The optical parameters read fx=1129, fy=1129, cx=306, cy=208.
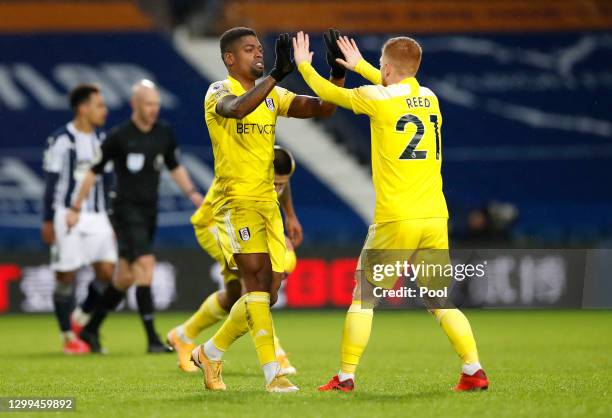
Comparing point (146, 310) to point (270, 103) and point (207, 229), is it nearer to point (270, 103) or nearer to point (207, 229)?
point (207, 229)

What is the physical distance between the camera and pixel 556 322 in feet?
45.0

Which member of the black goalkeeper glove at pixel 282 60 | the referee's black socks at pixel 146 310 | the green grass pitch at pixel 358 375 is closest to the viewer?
the green grass pitch at pixel 358 375

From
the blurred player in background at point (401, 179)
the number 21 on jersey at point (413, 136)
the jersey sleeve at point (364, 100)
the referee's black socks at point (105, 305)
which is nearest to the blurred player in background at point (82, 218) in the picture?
the referee's black socks at point (105, 305)

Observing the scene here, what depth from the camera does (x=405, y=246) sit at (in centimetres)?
605

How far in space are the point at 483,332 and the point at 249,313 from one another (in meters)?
6.32

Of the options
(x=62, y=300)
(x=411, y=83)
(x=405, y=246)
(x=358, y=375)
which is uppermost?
(x=411, y=83)

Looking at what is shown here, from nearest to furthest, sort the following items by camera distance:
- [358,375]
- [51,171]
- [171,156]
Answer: [358,375]
[171,156]
[51,171]

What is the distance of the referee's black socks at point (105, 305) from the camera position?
1008 centimetres

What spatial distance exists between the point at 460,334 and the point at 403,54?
1544 mm

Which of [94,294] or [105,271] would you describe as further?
[105,271]

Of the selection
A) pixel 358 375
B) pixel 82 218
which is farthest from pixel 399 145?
pixel 82 218

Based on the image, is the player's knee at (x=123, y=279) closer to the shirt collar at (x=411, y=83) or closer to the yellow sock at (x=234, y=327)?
the yellow sock at (x=234, y=327)

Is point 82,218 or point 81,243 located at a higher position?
point 82,218

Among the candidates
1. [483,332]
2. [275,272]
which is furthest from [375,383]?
[483,332]
